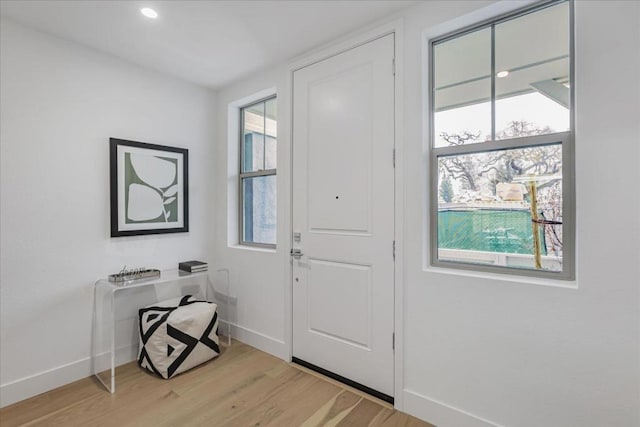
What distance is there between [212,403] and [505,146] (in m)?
2.37

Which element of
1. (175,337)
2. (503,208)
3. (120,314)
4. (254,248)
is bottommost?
(175,337)

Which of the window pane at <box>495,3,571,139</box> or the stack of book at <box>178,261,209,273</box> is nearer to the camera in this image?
the window pane at <box>495,3,571,139</box>

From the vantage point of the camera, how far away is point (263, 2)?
186 cm

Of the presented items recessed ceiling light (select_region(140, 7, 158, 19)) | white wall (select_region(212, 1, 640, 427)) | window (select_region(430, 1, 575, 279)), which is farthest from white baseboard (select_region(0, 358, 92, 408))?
window (select_region(430, 1, 575, 279))

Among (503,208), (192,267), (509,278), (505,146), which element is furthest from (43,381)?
(505,146)

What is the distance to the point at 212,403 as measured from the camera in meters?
2.01

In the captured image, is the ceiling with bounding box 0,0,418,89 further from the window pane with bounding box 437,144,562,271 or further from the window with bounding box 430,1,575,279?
the window pane with bounding box 437,144,562,271

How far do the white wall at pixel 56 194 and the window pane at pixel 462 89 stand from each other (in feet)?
7.82

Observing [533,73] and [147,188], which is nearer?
[533,73]

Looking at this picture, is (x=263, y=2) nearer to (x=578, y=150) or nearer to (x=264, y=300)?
(x=578, y=150)

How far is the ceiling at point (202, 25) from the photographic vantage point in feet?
6.18

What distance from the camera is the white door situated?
2.03 meters

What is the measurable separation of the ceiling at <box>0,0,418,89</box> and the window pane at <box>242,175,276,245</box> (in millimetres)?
1075

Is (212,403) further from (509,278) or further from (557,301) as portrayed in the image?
(557,301)
